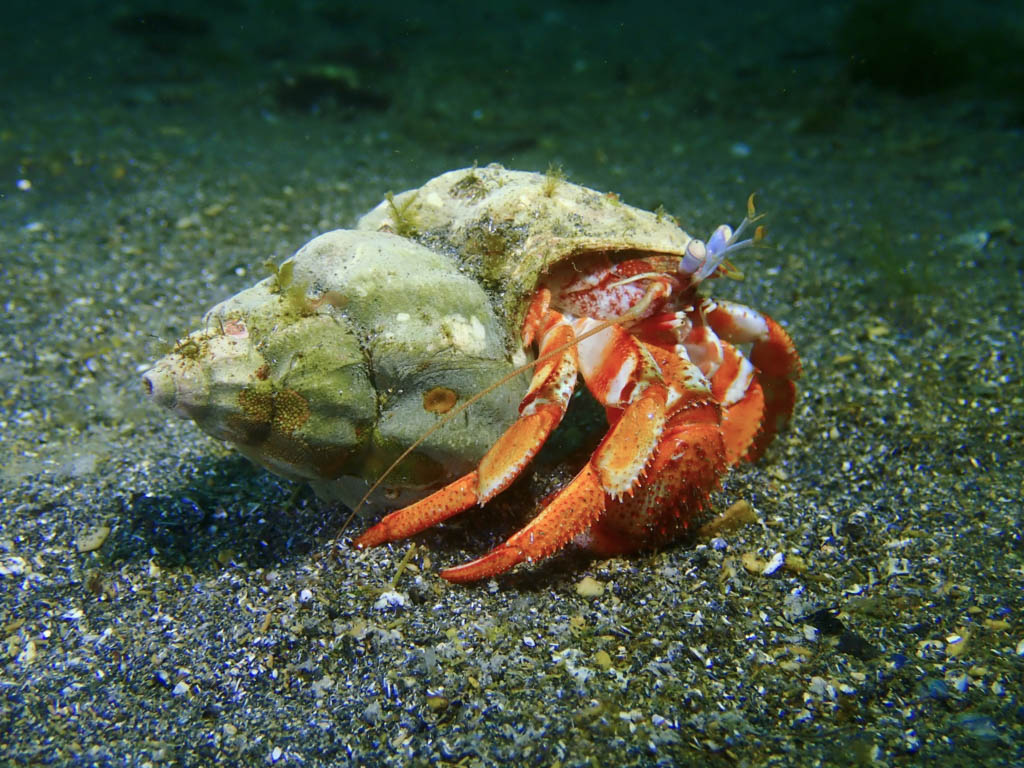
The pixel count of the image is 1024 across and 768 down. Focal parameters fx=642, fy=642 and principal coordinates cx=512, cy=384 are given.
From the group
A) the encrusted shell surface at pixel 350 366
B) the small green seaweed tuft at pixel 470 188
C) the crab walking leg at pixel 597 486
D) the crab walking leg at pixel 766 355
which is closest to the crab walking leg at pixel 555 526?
the crab walking leg at pixel 597 486

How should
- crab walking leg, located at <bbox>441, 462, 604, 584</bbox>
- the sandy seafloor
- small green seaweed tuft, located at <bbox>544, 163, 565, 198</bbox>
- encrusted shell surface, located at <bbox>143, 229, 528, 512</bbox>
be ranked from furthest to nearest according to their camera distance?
small green seaweed tuft, located at <bbox>544, 163, 565, 198</bbox> < crab walking leg, located at <bbox>441, 462, 604, 584</bbox> < encrusted shell surface, located at <bbox>143, 229, 528, 512</bbox> < the sandy seafloor

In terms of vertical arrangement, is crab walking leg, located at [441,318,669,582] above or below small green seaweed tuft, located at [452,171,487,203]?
below

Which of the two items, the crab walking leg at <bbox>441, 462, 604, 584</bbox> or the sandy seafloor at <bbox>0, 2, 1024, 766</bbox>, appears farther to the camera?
the crab walking leg at <bbox>441, 462, 604, 584</bbox>

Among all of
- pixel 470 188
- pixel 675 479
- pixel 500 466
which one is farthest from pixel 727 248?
pixel 500 466

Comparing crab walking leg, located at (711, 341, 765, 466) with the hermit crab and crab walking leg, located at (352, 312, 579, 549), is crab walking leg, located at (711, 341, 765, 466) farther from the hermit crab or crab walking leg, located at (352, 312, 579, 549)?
crab walking leg, located at (352, 312, 579, 549)

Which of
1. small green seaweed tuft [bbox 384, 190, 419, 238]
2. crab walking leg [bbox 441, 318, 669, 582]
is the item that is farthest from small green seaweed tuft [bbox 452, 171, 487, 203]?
crab walking leg [bbox 441, 318, 669, 582]

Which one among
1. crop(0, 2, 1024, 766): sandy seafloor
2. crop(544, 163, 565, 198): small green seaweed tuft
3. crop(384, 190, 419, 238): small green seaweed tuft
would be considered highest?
crop(544, 163, 565, 198): small green seaweed tuft

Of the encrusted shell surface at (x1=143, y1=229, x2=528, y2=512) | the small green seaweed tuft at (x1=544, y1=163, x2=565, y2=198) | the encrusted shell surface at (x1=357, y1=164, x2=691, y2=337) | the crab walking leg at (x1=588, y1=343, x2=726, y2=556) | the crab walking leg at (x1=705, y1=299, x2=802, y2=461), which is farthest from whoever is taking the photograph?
the crab walking leg at (x1=705, y1=299, x2=802, y2=461)

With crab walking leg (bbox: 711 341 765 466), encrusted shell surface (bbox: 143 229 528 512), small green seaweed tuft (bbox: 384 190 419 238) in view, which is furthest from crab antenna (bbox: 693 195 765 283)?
small green seaweed tuft (bbox: 384 190 419 238)

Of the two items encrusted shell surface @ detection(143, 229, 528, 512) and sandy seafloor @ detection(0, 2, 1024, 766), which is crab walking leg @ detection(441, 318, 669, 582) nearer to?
sandy seafloor @ detection(0, 2, 1024, 766)

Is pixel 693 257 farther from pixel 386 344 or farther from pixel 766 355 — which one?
pixel 386 344
